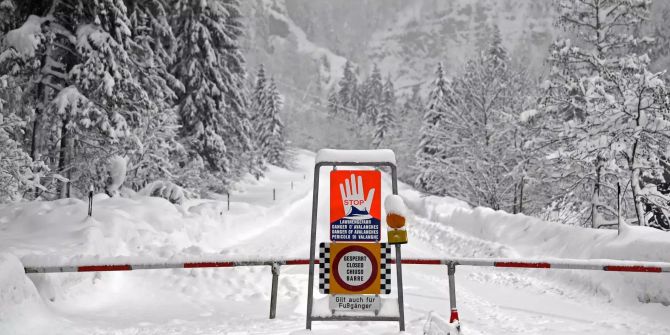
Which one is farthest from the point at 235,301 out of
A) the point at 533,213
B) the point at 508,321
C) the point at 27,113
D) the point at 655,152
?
the point at 533,213

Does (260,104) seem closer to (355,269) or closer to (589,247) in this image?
(589,247)

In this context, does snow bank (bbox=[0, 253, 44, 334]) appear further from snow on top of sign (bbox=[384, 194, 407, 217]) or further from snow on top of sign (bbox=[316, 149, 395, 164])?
snow on top of sign (bbox=[384, 194, 407, 217])

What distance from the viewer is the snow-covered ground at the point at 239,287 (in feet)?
19.7

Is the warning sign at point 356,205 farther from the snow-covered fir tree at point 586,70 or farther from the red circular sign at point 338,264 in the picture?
the snow-covered fir tree at point 586,70

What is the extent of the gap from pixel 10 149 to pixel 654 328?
1554cm

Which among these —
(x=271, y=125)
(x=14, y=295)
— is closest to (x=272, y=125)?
(x=271, y=125)

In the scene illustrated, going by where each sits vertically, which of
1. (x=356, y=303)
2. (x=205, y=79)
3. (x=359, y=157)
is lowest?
(x=356, y=303)

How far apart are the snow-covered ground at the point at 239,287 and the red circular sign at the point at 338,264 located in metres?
0.79

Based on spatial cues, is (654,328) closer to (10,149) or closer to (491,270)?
(491,270)

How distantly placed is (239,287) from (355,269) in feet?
12.4

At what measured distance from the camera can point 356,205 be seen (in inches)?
208

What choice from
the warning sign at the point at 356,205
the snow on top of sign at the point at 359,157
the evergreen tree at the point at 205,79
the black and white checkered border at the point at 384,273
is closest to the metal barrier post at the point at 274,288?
the warning sign at the point at 356,205

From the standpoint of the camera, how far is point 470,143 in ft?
76.3

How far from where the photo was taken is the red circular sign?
5.32 metres
